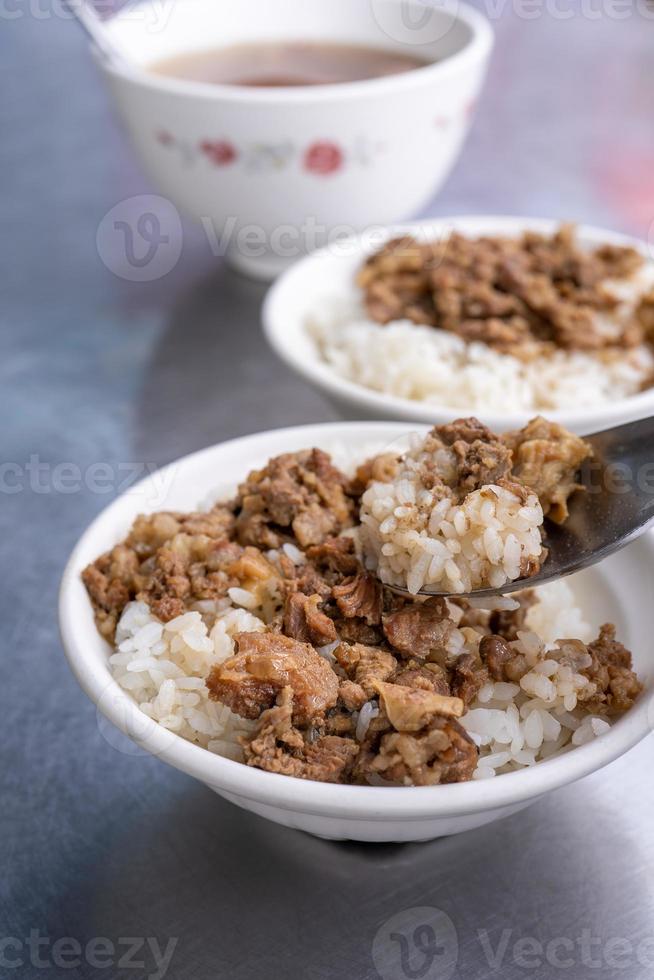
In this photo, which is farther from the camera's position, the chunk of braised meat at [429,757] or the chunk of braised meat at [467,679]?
the chunk of braised meat at [467,679]

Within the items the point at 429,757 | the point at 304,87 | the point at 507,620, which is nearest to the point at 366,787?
the point at 429,757

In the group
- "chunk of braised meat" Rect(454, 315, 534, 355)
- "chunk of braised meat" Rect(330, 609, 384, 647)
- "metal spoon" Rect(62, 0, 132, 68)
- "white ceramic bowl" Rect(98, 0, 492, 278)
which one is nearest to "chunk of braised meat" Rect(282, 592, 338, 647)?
"chunk of braised meat" Rect(330, 609, 384, 647)

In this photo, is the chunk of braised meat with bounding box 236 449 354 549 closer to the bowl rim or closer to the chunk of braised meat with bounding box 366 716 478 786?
the chunk of braised meat with bounding box 366 716 478 786

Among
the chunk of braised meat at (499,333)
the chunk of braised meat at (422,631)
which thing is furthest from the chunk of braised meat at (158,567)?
the chunk of braised meat at (499,333)

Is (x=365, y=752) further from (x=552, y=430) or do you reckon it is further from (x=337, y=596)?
(x=552, y=430)

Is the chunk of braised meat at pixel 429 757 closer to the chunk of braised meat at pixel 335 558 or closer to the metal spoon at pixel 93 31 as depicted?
the chunk of braised meat at pixel 335 558

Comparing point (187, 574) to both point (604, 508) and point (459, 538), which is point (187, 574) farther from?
point (604, 508)
